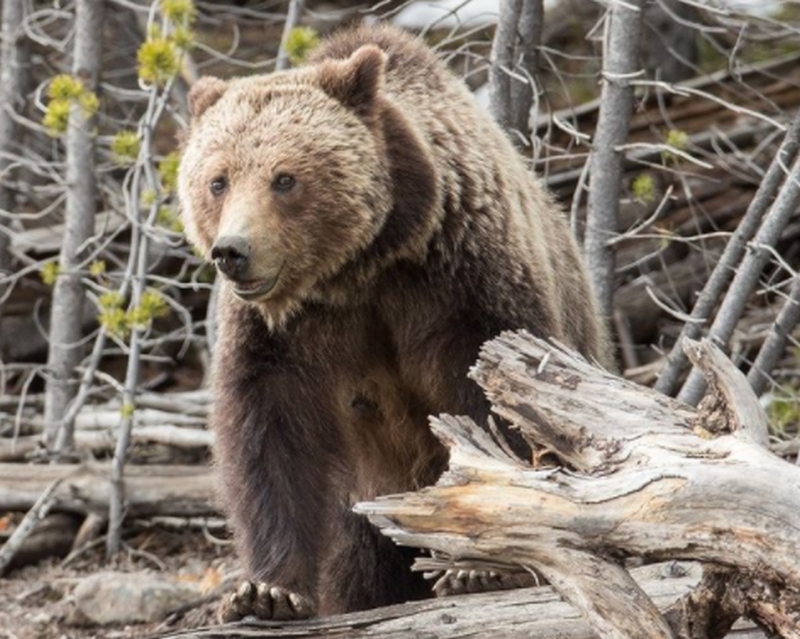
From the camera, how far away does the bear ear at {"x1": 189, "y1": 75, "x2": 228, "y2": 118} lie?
15.6ft

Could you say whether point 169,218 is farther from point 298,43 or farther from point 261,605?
point 261,605

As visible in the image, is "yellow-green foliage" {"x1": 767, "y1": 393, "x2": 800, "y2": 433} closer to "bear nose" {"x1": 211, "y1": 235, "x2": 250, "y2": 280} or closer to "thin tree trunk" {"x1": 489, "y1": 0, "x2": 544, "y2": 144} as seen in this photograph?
"thin tree trunk" {"x1": 489, "y1": 0, "x2": 544, "y2": 144}

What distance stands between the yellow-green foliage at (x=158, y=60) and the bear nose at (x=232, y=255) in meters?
2.13

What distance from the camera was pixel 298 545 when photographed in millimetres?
4613

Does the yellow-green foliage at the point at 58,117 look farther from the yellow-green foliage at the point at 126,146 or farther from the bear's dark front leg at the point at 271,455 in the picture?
the bear's dark front leg at the point at 271,455

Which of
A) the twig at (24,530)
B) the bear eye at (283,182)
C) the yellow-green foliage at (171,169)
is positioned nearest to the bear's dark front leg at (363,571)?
the bear eye at (283,182)

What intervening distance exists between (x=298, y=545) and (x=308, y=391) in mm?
493

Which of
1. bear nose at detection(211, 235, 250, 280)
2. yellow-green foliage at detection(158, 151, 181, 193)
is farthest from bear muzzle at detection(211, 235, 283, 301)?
yellow-green foliage at detection(158, 151, 181, 193)

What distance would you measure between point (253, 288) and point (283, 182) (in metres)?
0.37

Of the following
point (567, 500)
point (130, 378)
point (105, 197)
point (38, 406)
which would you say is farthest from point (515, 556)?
point (38, 406)

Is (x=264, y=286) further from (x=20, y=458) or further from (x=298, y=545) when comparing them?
(x=20, y=458)

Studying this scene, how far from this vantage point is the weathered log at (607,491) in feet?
10.9

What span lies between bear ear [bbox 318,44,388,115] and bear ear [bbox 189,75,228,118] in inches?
14.1

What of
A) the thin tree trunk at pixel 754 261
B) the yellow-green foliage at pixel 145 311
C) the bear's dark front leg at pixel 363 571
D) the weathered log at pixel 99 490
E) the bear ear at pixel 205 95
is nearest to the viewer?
the bear ear at pixel 205 95
